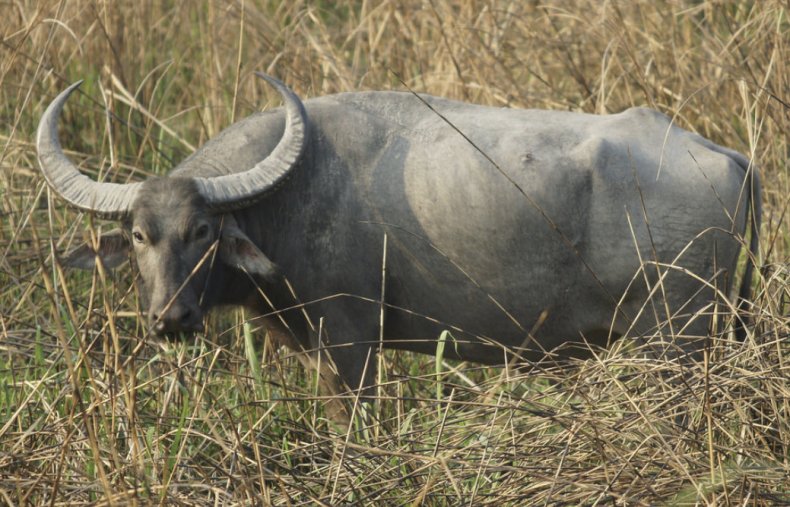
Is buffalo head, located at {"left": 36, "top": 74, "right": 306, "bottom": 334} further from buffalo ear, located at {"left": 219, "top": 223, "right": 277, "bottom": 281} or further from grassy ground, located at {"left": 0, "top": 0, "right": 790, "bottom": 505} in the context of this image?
grassy ground, located at {"left": 0, "top": 0, "right": 790, "bottom": 505}

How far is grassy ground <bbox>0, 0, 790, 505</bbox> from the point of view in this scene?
2.79m

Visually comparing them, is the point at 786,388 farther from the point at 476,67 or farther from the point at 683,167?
the point at 476,67

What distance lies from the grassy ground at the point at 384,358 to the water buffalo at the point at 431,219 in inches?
9.2

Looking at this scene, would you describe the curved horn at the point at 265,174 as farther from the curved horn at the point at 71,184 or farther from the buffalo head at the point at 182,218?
the curved horn at the point at 71,184

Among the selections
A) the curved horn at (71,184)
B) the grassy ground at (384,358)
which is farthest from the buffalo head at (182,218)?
the grassy ground at (384,358)

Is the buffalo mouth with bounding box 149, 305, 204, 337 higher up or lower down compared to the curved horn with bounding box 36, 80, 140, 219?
lower down

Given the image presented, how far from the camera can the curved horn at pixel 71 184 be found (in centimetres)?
401

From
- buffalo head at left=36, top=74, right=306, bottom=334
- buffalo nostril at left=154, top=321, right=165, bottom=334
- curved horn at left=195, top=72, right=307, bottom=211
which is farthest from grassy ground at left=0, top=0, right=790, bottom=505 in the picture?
curved horn at left=195, top=72, right=307, bottom=211

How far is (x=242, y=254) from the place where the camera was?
13.3 feet

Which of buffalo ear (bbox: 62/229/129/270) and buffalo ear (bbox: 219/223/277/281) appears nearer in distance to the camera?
buffalo ear (bbox: 219/223/277/281)

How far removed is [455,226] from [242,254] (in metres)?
0.81

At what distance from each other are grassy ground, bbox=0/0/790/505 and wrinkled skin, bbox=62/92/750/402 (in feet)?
0.76

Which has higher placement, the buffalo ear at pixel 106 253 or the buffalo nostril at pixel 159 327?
the buffalo ear at pixel 106 253

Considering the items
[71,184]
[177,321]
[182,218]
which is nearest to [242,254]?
[182,218]
